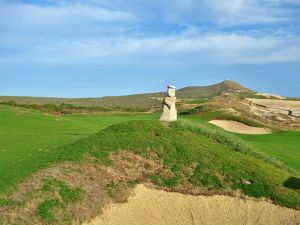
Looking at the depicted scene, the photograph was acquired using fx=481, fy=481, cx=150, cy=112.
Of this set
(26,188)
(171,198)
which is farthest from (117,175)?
(26,188)

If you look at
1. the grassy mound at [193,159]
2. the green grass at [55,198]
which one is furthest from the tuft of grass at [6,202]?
the grassy mound at [193,159]

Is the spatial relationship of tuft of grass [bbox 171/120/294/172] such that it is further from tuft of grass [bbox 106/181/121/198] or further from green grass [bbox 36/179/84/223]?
green grass [bbox 36/179/84/223]

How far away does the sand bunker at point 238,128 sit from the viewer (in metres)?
46.4

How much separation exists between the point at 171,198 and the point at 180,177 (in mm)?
1407

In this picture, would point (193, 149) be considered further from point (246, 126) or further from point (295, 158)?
point (246, 126)

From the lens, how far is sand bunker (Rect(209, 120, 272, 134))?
4638 cm

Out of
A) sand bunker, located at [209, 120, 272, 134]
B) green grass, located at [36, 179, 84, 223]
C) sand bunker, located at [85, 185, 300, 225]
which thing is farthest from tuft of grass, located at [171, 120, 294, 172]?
sand bunker, located at [209, 120, 272, 134]

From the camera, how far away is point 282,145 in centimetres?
3609

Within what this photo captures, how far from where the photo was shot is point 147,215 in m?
15.9

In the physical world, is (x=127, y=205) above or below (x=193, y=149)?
below

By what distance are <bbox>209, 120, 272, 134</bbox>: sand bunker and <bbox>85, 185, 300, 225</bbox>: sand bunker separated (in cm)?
2959

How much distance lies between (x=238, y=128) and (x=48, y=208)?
34850 mm

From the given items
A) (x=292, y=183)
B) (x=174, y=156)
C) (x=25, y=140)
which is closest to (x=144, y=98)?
(x=25, y=140)

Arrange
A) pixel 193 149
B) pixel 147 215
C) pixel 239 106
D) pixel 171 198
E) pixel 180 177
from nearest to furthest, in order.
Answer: pixel 147 215 < pixel 171 198 < pixel 180 177 < pixel 193 149 < pixel 239 106
